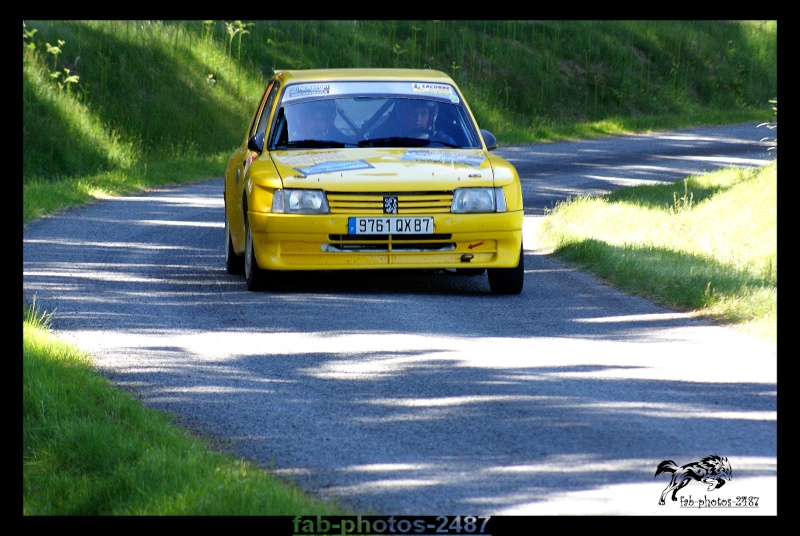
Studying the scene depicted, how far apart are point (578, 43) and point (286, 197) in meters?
30.7

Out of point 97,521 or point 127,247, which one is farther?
point 127,247

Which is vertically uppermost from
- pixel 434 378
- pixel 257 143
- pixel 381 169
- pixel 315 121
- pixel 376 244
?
pixel 315 121

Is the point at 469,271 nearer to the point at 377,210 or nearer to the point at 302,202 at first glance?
the point at 377,210

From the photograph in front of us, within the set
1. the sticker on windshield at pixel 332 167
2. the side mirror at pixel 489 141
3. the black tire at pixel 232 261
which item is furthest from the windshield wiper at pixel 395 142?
the black tire at pixel 232 261

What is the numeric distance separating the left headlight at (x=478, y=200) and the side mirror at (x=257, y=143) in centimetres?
192

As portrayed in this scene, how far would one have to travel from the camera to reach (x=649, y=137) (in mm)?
29953

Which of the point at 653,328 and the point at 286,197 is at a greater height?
the point at 286,197

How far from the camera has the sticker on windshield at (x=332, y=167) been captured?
10.0 metres

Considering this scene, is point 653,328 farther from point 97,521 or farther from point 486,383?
point 97,521

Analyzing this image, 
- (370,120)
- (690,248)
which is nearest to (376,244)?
(370,120)

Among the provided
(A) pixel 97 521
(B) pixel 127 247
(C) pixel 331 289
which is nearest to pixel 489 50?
(B) pixel 127 247

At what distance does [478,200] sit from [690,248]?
276cm

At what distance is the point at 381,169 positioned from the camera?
10.0 m

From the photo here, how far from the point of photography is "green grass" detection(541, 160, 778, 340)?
30.5 ft
